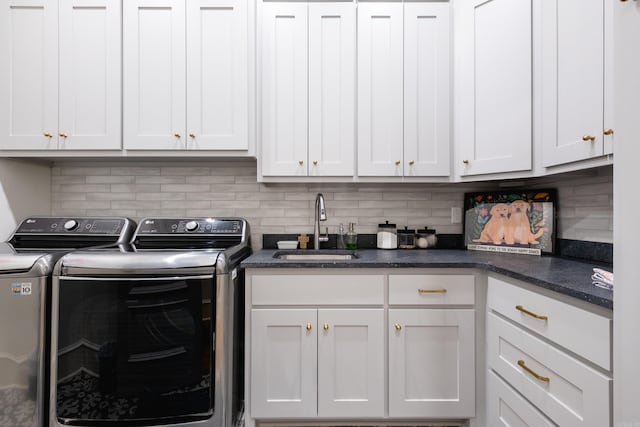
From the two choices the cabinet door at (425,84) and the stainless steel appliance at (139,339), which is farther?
the cabinet door at (425,84)

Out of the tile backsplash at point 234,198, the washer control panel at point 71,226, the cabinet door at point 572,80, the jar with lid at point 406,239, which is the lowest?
the jar with lid at point 406,239

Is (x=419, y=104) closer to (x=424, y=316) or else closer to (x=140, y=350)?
(x=424, y=316)

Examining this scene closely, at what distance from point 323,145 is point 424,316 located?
1.08 m

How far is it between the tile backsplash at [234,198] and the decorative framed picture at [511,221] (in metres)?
0.13

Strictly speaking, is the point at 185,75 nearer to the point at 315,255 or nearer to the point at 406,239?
the point at 315,255

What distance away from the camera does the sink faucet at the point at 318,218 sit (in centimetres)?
185

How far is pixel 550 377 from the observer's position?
3.53ft

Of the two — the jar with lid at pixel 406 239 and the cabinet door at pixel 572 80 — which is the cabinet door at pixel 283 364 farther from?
the cabinet door at pixel 572 80

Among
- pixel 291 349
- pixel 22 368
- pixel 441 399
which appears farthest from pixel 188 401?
pixel 441 399

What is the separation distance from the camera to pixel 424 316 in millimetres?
1505

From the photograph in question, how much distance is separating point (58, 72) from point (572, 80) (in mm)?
2596

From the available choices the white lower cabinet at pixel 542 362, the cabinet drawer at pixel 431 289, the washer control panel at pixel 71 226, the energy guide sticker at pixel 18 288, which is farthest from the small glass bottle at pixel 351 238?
the energy guide sticker at pixel 18 288

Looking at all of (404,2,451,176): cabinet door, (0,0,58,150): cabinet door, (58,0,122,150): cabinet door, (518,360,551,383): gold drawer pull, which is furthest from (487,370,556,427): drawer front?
(0,0,58,150): cabinet door

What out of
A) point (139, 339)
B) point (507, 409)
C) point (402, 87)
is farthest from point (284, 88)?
point (507, 409)
